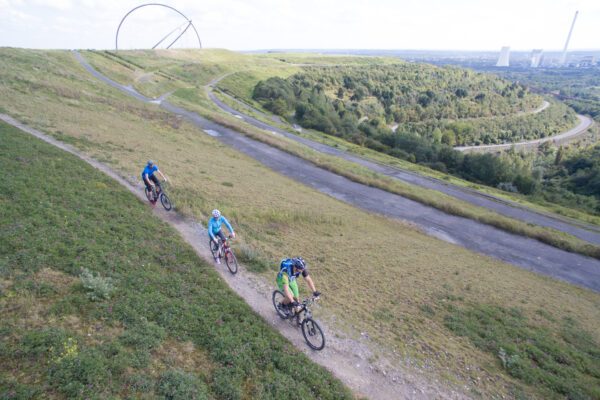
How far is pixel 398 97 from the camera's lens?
160250mm

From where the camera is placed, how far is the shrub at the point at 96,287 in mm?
10156

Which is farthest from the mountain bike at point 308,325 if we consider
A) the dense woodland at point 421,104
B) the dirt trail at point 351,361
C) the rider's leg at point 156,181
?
the dense woodland at point 421,104

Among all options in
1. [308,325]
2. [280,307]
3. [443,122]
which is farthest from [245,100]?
[308,325]

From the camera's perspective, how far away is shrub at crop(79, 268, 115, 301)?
10.2 meters

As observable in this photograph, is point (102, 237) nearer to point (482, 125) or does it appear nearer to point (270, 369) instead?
point (270, 369)

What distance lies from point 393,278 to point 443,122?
145 meters

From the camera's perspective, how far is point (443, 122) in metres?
144

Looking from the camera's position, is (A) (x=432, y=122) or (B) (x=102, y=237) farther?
(A) (x=432, y=122)

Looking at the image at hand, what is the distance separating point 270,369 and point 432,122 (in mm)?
153675

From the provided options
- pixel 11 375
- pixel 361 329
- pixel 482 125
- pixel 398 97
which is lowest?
pixel 482 125

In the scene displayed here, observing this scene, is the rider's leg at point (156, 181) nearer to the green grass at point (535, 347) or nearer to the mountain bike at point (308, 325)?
the mountain bike at point (308, 325)

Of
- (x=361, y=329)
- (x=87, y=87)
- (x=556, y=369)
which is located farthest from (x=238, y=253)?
(x=87, y=87)

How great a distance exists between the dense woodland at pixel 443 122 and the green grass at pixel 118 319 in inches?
2293

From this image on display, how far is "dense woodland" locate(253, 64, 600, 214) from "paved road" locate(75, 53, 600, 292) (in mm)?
29834
